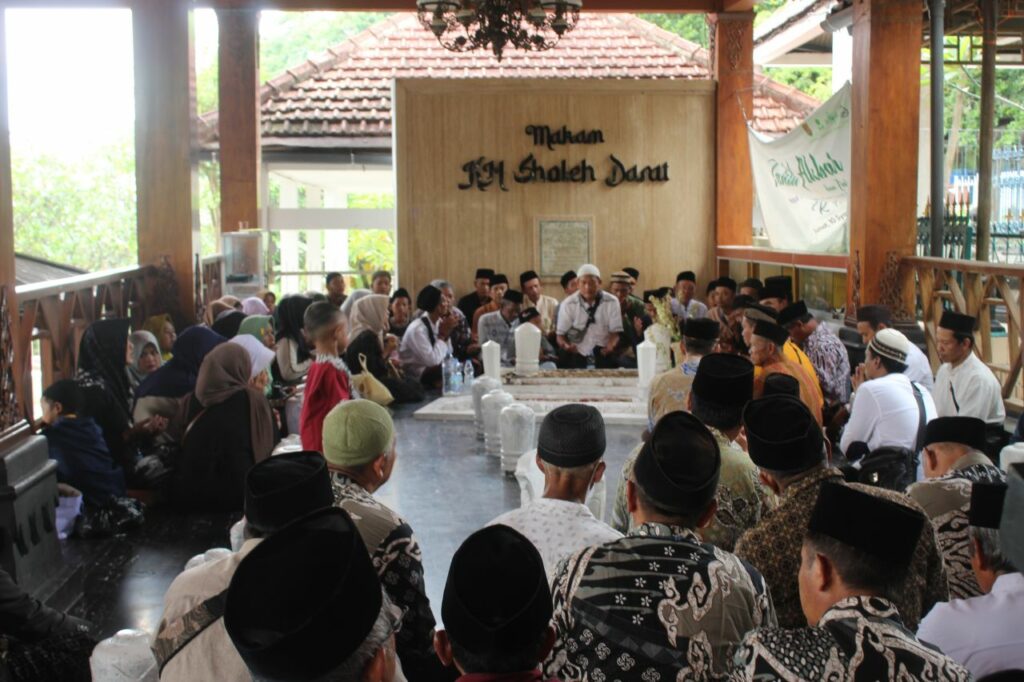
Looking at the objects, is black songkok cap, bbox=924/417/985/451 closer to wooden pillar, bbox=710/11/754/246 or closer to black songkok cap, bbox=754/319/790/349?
black songkok cap, bbox=754/319/790/349

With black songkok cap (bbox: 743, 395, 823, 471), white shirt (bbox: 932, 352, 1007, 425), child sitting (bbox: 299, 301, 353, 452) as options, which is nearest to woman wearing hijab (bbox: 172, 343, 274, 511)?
child sitting (bbox: 299, 301, 353, 452)

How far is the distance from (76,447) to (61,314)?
1665 mm

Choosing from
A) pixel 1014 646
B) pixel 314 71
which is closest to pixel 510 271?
pixel 314 71

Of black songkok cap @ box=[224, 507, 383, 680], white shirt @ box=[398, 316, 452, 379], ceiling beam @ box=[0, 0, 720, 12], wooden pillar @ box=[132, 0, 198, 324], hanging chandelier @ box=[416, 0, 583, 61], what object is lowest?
white shirt @ box=[398, 316, 452, 379]

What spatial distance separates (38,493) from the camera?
18.3 feet

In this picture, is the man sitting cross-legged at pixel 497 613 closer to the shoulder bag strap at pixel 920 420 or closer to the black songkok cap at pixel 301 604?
the black songkok cap at pixel 301 604

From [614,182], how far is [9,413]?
9.78m

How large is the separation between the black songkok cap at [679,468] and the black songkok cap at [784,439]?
580 mm

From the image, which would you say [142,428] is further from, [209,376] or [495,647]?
[495,647]

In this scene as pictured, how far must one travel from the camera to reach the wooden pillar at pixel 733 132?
14062 millimetres

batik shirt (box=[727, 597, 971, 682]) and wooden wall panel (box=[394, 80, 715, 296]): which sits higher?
wooden wall panel (box=[394, 80, 715, 296])

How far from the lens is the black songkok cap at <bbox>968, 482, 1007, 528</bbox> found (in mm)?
2877

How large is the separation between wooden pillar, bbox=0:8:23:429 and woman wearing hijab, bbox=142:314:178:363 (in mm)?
3390

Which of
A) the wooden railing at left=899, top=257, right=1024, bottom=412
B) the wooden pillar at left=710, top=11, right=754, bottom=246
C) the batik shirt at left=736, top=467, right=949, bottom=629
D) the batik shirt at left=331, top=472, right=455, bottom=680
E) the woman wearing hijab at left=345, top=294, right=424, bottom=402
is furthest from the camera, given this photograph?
the wooden pillar at left=710, top=11, right=754, bottom=246
